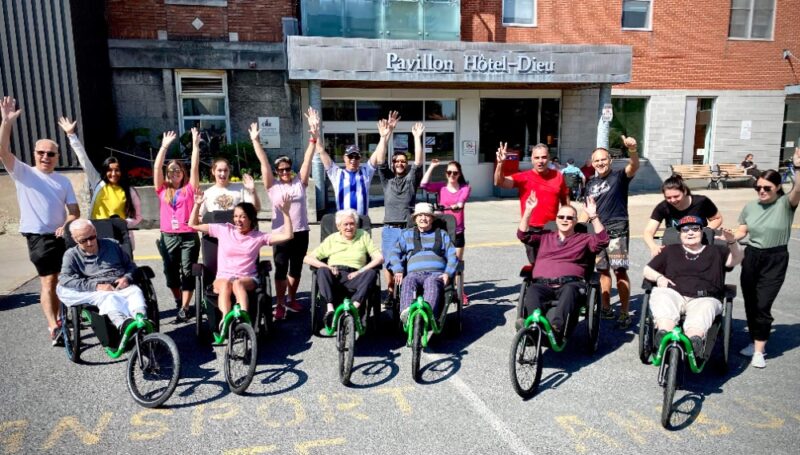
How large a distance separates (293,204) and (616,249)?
3286 mm

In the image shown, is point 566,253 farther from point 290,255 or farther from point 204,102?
point 204,102

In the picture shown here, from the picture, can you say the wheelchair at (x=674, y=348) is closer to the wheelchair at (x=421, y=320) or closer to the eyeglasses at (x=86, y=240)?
the wheelchair at (x=421, y=320)

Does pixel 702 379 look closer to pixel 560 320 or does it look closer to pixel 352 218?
pixel 560 320

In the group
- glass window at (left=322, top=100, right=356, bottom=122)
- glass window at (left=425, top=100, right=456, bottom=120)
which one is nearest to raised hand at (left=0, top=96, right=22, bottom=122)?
glass window at (left=322, top=100, right=356, bottom=122)

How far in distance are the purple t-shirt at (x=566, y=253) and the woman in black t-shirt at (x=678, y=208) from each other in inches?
16.7

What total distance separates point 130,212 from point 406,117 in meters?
11.3

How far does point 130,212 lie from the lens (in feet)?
18.2

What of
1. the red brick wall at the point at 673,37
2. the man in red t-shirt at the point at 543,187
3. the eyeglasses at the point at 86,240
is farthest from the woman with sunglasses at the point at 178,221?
the red brick wall at the point at 673,37

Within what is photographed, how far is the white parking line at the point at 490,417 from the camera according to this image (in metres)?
3.37

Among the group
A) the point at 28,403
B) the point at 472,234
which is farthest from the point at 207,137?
the point at 28,403

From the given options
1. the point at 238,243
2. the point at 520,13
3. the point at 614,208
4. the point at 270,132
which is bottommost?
the point at 238,243

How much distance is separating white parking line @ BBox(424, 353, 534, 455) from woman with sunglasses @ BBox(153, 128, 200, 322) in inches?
119

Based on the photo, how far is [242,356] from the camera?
13.8 feet

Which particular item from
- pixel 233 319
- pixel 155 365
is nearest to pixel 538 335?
pixel 233 319
